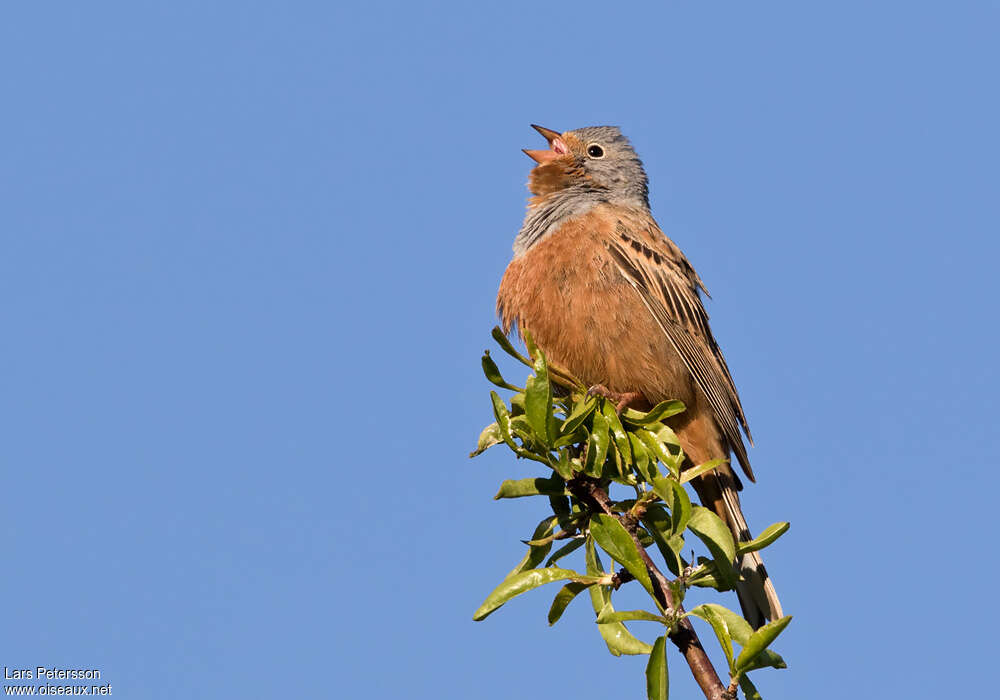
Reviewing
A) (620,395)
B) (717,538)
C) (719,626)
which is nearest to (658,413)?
(717,538)

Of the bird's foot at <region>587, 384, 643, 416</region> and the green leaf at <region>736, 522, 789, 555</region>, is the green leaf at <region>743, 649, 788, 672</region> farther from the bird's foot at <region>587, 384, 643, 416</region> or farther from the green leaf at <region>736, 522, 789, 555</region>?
the bird's foot at <region>587, 384, 643, 416</region>

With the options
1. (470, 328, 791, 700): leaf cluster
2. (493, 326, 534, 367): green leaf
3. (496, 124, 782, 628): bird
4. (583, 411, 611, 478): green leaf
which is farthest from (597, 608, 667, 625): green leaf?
(496, 124, 782, 628): bird

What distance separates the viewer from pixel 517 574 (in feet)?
15.6

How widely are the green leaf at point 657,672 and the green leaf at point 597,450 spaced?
3.70 feet

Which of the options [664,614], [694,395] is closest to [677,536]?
[664,614]

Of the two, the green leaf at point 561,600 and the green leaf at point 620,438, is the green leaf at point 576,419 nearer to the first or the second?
the green leaf at point 620,438

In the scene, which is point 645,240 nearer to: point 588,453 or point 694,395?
point 694,395

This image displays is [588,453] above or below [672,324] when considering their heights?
below

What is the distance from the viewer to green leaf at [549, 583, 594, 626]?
5.00m

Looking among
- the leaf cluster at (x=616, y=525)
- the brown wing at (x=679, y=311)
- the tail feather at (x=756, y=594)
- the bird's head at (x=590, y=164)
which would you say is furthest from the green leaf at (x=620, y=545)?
the bird's head at (x=590, y=164)

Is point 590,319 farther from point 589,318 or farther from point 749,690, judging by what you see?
point 749,690

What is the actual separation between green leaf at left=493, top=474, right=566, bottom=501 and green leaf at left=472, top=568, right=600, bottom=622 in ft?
1.74

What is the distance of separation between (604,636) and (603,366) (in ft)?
11.7

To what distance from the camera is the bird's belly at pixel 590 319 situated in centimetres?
797
